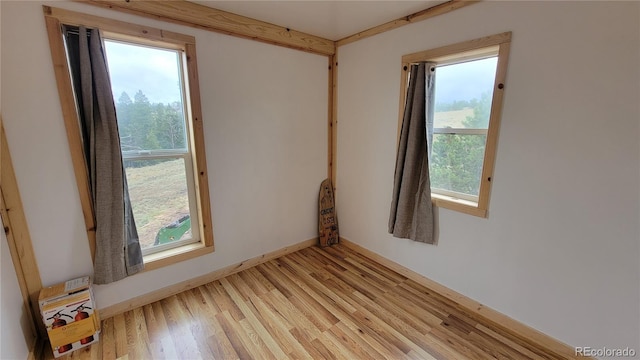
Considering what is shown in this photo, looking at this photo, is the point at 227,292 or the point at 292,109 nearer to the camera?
the point at 227,292

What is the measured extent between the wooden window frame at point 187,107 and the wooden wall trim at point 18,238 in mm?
278

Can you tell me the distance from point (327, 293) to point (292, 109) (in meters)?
1.80

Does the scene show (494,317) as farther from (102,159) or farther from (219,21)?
(219,21)

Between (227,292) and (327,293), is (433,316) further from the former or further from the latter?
(227,292)

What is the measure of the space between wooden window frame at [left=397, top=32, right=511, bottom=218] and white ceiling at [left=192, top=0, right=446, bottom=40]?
358 mm

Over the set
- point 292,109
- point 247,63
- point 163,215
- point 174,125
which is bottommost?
point 163,215

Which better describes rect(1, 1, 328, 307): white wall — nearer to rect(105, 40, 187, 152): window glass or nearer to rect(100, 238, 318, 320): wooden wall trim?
rect(100, 238, 318, 320): wooden wall trim

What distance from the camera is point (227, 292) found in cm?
229

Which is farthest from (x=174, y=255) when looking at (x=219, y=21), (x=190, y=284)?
(x=219, y=21)

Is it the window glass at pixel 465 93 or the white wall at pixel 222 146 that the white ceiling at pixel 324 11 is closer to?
the white wall at pixel 222 146

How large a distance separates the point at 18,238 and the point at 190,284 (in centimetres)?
115

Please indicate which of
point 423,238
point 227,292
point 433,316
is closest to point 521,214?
point 423,238

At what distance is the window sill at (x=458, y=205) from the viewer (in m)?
1.97

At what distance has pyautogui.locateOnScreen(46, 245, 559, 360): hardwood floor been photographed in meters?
1.69
